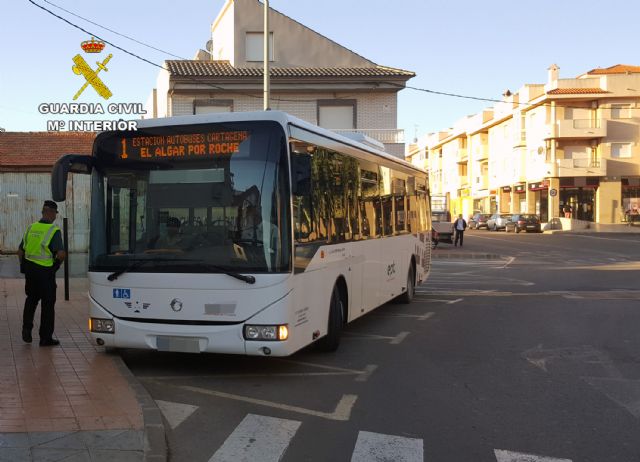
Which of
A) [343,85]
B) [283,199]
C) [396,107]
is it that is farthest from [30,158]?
[283,199]

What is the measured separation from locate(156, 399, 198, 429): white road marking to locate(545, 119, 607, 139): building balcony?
55.4m

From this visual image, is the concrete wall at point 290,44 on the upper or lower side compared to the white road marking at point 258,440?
upper

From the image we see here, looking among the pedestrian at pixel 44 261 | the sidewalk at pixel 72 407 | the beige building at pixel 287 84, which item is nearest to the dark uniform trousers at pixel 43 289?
the pedestrian at pixel 44 261

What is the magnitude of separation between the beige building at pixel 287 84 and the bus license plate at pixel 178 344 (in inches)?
1056

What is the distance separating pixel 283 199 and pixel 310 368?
6.85 ft

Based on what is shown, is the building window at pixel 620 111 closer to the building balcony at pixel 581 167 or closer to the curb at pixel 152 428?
the building balcony at pixel 581 167

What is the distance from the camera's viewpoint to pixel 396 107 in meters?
34.4

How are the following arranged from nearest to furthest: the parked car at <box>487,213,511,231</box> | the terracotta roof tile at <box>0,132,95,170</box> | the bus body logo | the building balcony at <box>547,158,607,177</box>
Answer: the bus body logo < the terracotta roof tile at <box>0,132,95,170</box> < the building balcony at <box>547,158,607,177</box> < the parked car at <box>487,213,511,231</box>

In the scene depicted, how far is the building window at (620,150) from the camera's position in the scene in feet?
189

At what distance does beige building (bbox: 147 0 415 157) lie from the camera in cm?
3353

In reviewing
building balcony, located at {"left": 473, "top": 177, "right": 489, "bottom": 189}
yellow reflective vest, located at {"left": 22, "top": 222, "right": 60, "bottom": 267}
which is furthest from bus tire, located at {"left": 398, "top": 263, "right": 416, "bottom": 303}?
building balcony, located at {"left": 473, "top": 177, "right": 489, "bottom": 189}

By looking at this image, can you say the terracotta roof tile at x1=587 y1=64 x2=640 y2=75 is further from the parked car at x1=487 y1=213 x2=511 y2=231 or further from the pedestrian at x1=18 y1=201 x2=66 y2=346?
the pedestrian at x1=18 y1=201 x2=66 y2=346

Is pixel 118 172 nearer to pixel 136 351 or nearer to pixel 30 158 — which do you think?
pixel 136 351

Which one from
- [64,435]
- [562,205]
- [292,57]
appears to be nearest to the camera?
[64,435]
